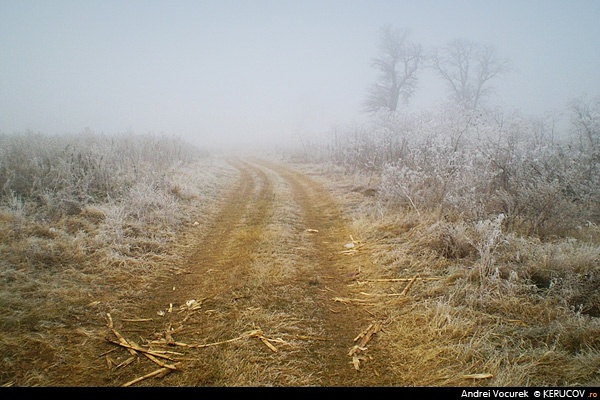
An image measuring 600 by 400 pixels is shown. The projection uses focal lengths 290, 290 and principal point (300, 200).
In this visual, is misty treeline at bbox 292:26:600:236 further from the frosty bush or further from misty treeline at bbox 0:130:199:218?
misty treeline at bbox 0:130:199:218

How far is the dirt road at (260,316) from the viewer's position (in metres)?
2.84

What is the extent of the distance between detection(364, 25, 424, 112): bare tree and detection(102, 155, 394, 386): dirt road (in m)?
24.2

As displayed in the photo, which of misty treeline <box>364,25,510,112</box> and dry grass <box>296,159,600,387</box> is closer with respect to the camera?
dry grass <box>296,159,600,387</box>

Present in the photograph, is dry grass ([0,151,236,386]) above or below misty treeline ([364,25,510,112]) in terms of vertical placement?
below

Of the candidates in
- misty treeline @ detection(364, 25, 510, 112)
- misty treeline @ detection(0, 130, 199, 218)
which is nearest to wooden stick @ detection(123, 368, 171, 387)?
misty treeline @ detection(0, 130, 199, 218)

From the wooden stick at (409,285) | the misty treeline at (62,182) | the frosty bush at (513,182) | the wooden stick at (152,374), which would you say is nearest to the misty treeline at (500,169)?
the frosty bush at (513,182)

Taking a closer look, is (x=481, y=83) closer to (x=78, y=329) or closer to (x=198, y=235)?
(x=198, y=235)

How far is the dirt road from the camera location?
9.32 feet

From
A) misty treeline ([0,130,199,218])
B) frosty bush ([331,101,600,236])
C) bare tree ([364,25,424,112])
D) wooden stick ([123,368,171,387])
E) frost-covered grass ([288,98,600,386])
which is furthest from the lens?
bare tree ([364,25,424,112])

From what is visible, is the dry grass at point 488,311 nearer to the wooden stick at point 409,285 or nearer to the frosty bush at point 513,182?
the wooden stick at point 409,285

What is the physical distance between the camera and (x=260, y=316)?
3.77 meters

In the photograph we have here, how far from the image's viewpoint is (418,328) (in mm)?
3482

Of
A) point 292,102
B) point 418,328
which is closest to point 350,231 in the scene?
point 418,328

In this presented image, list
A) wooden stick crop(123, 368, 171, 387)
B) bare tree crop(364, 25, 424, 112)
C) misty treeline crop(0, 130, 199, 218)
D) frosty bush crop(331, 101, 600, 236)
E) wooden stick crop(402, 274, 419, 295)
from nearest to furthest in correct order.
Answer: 1. wooden stick crop(123, 368, 171, 387)
2. wooden stick crop(402, 274, 419, 295)
3. frosty bush crop(331, 101, 600, 236)
4. misty treeline crop(0, 130, 199, 218)
5. bare tree crop(364, 25, 424, 112)
